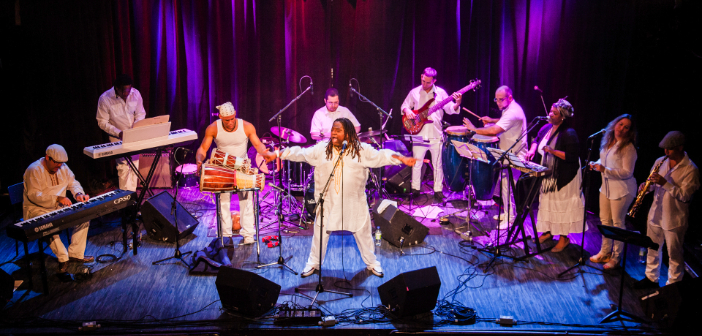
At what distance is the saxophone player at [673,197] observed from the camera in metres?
5.27

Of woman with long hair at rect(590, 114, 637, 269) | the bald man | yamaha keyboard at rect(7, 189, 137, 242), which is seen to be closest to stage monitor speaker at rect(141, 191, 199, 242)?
yamaha keyboard at rect(7, 189, 137, 242)

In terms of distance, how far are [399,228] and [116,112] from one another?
4.98 m

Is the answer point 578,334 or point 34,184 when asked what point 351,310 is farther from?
point 34,184

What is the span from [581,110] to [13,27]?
9.67 metres

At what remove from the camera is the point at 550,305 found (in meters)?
5.41

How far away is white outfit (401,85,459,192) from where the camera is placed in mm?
8750

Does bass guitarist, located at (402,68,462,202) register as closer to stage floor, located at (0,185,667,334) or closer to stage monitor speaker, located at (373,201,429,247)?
stage floor, located at (0,185,667,334)

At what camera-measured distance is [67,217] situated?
5621 mm

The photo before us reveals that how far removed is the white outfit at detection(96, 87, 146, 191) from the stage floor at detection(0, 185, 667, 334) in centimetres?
97

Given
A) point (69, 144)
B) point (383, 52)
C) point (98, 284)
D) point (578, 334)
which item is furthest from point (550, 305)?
point (69, 144)

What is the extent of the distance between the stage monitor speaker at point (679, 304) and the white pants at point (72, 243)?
6547 millimetres

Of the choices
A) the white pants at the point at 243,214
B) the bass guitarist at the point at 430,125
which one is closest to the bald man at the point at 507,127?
the bass guitarist at the point at 430,125

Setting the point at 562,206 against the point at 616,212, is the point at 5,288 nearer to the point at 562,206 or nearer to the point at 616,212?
the point at 562,206

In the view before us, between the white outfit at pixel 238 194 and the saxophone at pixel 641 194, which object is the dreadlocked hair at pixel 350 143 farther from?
the saxophone at pixel 641 194
